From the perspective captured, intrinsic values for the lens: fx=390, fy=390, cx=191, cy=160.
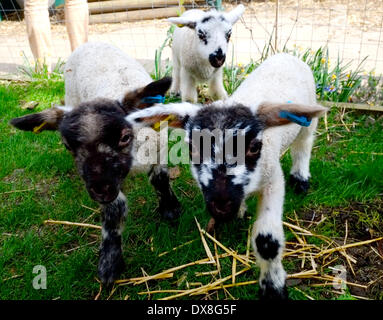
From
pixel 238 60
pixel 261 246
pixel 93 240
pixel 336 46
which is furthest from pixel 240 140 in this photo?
pixel 336 46

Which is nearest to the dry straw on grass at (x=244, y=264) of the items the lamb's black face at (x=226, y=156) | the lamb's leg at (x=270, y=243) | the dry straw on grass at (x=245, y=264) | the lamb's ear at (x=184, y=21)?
the dry straw on grass at (x=245, y=264)

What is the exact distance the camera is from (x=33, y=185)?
4.28m

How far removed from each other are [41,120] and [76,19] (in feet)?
11.1

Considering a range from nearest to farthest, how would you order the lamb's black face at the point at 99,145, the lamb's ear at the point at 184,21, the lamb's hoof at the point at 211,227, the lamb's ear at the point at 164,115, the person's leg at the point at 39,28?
the lamb's black face at the point at 99,145 < the lamb's ear at the point at 164,115 < the lamb's hoof at the point at 211,227 < the lamb's ear at the point at 184,21 < the person's leg at the point at 39,28

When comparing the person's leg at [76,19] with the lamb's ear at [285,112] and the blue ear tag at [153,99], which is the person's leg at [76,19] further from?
the lamb's ear at [285,112]

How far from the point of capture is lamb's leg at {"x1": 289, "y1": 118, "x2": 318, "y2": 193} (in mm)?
3801

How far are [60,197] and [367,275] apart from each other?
2.98m

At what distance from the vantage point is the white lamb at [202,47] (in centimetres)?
489

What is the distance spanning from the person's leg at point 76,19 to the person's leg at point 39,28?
0.46 m

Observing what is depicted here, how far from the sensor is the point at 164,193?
3.55 m

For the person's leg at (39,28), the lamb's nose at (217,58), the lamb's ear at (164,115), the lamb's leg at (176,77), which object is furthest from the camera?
the lamb's leg at (176,77)

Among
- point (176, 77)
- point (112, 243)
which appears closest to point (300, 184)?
point (112, 243)

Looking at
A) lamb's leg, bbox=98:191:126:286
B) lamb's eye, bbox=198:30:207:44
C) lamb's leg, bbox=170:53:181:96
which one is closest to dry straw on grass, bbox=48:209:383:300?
lamb's leg, bbox=98:191:126:286
